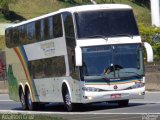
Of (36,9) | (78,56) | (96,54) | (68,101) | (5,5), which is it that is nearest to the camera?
(78,56)

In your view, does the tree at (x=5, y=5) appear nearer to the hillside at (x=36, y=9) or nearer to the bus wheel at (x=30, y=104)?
the hillside at (x=36, y=9)

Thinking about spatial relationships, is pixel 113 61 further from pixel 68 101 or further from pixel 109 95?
pixel 68 101

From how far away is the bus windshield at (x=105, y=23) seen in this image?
22984 mm

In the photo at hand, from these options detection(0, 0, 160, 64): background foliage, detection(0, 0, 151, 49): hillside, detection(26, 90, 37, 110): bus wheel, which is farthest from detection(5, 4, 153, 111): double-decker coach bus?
detection(0, 0, 151, 49): hillside

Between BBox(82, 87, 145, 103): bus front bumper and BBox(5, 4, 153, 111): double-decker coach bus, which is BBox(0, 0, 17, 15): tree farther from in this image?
BBox(82, 87, 145, 103): bus front bumper

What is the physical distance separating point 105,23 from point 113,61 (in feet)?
A: 4.63

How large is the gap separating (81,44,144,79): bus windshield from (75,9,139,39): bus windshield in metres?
0.49

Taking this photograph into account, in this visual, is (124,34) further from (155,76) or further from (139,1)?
(139,1)

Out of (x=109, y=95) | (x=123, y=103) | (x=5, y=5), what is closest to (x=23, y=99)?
(x=123, y=103)

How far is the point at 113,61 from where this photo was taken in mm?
22906

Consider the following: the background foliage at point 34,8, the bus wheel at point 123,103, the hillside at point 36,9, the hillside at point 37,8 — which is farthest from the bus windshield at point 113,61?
the hillside at point 37,8

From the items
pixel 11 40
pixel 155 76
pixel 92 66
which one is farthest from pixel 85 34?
pixel 155 76

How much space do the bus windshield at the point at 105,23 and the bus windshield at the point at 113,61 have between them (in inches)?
19.5

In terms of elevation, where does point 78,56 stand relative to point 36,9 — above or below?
below
